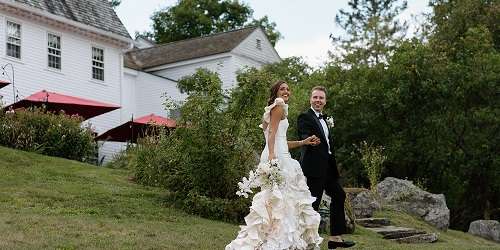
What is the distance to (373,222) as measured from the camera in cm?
1593

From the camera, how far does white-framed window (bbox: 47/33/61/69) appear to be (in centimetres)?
2686

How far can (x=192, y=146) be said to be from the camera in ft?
A: 45.1

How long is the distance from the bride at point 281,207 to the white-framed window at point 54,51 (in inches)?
774

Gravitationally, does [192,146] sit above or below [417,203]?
above

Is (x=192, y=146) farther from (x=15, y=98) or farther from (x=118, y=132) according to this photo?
(x=15, y=98)

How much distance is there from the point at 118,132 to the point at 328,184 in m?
15.7

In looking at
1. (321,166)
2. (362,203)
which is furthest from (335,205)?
(362,203)

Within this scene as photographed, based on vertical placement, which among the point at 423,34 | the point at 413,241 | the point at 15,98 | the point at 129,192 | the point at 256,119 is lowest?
the point at 413,241

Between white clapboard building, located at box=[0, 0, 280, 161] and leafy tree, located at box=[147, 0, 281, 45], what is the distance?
1514 cm

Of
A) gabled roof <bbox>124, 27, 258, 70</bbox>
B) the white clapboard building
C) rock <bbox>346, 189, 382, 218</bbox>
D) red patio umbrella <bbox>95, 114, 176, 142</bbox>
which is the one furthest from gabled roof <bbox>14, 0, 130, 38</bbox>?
rock <bbox>346, 189, 382, 218</bbox>

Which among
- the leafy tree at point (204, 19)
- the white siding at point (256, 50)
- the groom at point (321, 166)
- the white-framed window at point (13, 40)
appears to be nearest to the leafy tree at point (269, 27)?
the leafy tree at point (204, 19)

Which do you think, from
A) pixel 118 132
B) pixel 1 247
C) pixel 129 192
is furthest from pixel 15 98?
pixel 1 247

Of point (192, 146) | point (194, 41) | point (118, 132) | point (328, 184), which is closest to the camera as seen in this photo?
point (328, 184)

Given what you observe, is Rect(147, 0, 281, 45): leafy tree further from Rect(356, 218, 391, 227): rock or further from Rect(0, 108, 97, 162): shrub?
Rect(356, 218, 391, 227): rock
